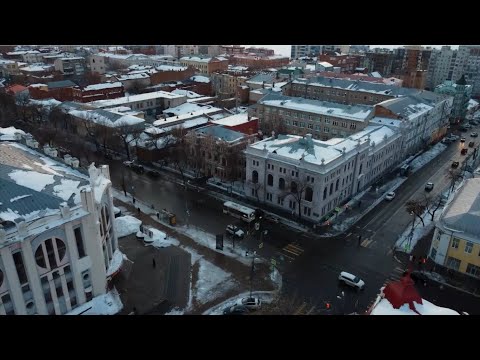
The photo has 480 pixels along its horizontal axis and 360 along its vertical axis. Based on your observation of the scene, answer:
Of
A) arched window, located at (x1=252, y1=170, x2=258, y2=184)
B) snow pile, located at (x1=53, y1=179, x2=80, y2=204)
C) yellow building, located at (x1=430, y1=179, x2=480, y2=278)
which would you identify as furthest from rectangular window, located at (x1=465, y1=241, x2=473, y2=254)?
snow pile, located at (x1=53, y1=179, x2=80, y2=204)


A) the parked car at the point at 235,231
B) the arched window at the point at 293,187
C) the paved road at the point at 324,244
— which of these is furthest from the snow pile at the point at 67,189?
the arched window at the point at 293,187

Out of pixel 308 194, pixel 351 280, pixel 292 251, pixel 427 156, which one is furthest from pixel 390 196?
pixel 427 156

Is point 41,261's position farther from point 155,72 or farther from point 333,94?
point 155,72

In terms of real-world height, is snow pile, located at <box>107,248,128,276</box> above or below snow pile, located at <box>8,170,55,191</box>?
below

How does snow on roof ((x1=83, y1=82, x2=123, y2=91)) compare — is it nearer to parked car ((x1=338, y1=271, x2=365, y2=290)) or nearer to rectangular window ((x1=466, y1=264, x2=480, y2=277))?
parked car ((x1=338, y1=271, x2=365, y2=290))

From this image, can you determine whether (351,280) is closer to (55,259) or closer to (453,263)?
(453,263)

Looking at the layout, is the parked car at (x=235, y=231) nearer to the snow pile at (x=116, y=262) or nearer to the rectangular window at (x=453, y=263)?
the snow pile at (x=116, y=262)

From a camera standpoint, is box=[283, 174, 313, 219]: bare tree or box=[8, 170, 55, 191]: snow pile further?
box=[283, 174, 313, 219]: bare tree
